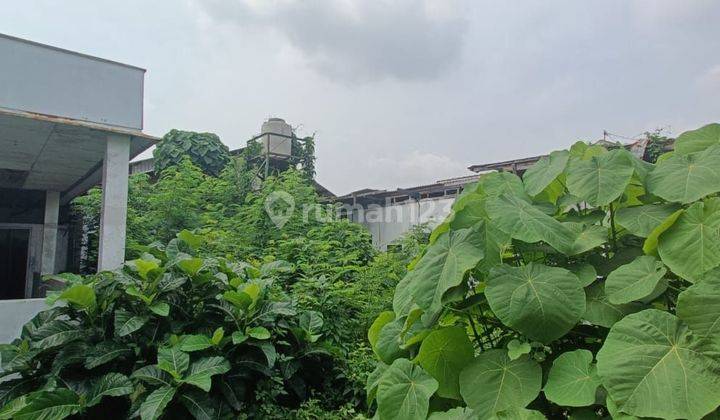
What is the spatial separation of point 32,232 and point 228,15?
4.54 meters

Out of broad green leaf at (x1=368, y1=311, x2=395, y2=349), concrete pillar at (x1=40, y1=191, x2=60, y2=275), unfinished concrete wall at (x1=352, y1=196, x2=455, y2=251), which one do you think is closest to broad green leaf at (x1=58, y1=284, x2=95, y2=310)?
broad green leaf at (x1=368, y1=311, x2=395, y2=349)

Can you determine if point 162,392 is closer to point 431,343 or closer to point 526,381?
point 431,343

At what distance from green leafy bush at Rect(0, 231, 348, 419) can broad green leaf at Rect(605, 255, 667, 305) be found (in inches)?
96.6

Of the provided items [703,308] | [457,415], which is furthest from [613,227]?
[457,415]

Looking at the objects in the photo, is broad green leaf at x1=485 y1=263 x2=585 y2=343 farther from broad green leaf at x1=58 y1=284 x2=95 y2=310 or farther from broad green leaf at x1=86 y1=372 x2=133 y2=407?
broad green leaf at x1=58 y1=284 x2=95 y2=310

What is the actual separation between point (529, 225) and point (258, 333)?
2.47 meters

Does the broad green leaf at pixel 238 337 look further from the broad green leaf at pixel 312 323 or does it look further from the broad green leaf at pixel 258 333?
the broad green leaf at pixel 312 323

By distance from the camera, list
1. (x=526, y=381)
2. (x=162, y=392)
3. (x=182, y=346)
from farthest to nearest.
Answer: (x=182, y=346), (x=162, y=392), (x=526, y=381)

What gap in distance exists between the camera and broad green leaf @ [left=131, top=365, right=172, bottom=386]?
278 cm

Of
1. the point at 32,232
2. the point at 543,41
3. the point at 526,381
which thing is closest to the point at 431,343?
the point at 526,381

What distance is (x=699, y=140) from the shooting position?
1095 millimetres

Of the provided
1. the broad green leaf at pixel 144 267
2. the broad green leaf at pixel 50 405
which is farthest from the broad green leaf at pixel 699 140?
the broad green leaf at pixel 50 405

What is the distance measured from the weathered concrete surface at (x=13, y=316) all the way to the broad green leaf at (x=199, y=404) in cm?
170

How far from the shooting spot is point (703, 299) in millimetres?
725
